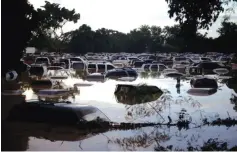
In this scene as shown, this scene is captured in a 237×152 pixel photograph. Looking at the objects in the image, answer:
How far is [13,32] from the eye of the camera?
14.3 metres

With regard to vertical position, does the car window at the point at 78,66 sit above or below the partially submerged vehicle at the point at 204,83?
above

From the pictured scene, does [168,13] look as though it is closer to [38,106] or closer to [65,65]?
[38,106]

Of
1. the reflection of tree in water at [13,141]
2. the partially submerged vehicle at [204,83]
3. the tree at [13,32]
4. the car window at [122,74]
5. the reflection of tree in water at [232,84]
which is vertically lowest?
the reflection of tree in water at [13,141]

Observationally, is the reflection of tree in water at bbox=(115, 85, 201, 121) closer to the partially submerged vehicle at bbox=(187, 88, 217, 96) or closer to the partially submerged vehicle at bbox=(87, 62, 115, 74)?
the partially submerged vehicle at bbox=(187, 88, 217, 96)

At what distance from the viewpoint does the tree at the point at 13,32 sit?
13.5 meters

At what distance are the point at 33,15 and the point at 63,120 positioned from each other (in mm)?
6190

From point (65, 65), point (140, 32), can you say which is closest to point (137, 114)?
point (65, 65)

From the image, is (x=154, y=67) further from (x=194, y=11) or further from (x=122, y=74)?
(x=194, y=11)

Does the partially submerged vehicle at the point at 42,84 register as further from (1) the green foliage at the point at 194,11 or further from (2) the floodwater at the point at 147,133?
(1) the green foliage at the point at 194,11

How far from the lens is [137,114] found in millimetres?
15914

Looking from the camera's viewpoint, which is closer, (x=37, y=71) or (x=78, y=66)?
(x=37, y=71)

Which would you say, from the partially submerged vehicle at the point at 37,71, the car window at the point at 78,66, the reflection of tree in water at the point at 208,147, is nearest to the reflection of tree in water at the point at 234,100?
the reflection of tree in water at the point at 208,147

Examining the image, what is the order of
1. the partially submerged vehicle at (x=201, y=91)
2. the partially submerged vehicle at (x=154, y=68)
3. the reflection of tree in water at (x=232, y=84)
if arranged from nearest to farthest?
the partially submerged vehicle at (x=201, y=91) → the reflection of tree in water at (x=232, y=84) → the partially submerged vehicle at (x=154, y=68)

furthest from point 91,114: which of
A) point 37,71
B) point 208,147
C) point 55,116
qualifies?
point 37,71
